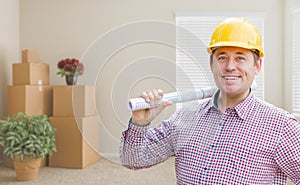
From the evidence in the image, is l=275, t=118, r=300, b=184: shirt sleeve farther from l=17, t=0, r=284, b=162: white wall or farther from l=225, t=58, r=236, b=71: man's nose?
l=17, t=0, r=284, b=162: white wall

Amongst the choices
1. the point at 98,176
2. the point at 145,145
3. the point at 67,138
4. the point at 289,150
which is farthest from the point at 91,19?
the point at 289,150

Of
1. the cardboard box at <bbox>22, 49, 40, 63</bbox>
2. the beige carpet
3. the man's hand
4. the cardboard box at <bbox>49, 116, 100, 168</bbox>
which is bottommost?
the beige carpet

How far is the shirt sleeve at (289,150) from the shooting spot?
1.01 metres

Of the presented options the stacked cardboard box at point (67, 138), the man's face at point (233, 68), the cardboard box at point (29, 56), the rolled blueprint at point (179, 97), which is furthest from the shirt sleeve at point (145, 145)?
the cardboard box at point (29, 56)

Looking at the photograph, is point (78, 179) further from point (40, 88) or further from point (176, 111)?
point (176, 111)

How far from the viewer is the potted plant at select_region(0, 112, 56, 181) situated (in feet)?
11.5

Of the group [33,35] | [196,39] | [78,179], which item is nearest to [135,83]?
[196,39]

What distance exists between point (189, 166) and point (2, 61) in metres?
3.92

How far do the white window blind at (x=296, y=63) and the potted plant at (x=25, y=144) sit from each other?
3013mm

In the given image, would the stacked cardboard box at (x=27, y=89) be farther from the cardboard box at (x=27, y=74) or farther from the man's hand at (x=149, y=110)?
the man's hand at (x=149, y=110)

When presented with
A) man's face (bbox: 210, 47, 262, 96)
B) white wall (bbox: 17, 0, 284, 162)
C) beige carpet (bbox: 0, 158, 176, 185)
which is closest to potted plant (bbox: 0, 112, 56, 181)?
beige carpet (bbox: 0, 158, 176, 185)

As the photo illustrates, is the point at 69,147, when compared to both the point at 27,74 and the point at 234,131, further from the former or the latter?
the point at 234,131

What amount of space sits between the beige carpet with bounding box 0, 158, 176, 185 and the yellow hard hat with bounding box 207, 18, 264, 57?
2436 millimetres

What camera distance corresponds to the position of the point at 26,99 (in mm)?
4094
